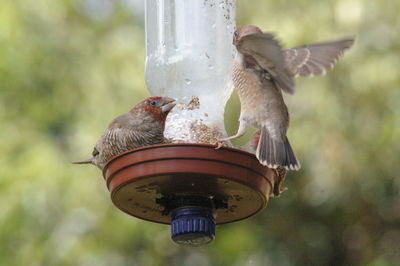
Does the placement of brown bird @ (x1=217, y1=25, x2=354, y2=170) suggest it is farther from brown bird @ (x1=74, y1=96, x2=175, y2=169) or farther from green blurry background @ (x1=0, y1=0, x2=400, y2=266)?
green blurry background @ (x1=0, y1=0, x2=400, y2=266)

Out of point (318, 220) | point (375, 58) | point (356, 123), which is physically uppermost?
point (375, 58)

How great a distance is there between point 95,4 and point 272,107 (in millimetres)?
6324

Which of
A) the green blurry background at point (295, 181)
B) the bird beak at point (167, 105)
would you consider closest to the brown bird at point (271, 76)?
the bird beak at point (167, 105)

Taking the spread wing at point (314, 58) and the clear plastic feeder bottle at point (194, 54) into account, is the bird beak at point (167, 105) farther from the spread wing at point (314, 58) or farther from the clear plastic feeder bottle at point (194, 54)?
the spread wing at point (314, 58)

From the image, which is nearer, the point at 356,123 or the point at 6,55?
the point at 356,123

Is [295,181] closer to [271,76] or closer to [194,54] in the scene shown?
[194,54]

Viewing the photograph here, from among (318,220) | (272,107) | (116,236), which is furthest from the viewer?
(318,220)

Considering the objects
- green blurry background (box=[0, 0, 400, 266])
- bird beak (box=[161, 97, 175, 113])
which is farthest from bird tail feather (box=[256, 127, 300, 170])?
green blurry background (box=[0, 0, 400, 266])

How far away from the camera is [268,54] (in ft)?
17.0

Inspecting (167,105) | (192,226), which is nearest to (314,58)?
(167,105)

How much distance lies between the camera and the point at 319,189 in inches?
334

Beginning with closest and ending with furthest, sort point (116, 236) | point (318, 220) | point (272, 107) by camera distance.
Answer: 1. point (272, 107)
2. point (116, 236)
3. point (318, 220)

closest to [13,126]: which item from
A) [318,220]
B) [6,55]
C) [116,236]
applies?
[6,55]

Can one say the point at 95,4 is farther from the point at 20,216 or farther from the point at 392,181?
the point at 392,181
